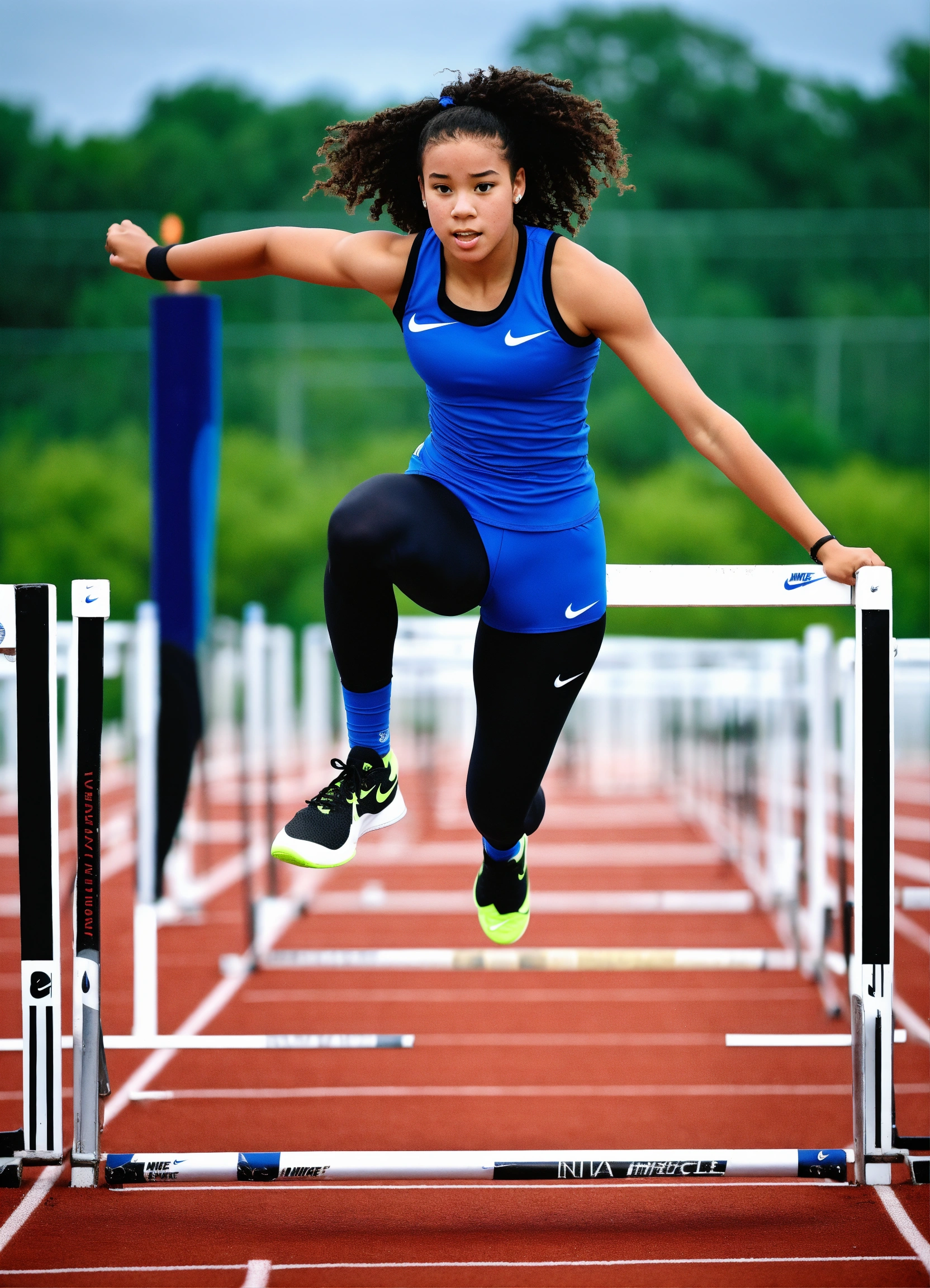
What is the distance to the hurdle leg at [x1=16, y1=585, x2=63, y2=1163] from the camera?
304 centimetres

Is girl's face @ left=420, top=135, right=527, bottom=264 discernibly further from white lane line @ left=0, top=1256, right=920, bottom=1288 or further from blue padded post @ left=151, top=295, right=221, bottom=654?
blue padded post @ left=151, top=295, right=221, bottom=654

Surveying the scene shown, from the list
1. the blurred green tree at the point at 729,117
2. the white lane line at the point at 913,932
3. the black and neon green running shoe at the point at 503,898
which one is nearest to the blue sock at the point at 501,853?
the black and neon green running shoe at the point at 503,898

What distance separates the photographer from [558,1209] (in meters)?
3.14

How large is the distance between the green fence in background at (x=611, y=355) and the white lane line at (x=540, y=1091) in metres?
18.3

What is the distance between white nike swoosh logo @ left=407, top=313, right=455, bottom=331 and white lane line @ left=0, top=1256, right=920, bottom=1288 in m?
1.84

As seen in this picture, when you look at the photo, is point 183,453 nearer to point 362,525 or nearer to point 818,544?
point 362,525

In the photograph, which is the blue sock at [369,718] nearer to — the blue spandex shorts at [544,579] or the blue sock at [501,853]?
the blue spandex shorts at [544,579]

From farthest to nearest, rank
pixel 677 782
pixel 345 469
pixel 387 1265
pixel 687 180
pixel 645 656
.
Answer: pixel 687 180 → pixel 345 469 → pixel 677 782 → pixel 645 656 → pixel 387 1265

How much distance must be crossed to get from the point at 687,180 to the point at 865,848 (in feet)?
95.6

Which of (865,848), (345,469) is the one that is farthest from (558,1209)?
(345,469)

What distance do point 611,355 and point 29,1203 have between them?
20623 mm

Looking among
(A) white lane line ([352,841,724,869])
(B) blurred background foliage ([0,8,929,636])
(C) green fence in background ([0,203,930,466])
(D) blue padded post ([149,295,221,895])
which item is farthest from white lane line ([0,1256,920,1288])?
(C) green fence in background ([0,203,930,466])

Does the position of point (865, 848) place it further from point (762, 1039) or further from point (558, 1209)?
point (558, 1209)

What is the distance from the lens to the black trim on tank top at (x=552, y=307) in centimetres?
275
